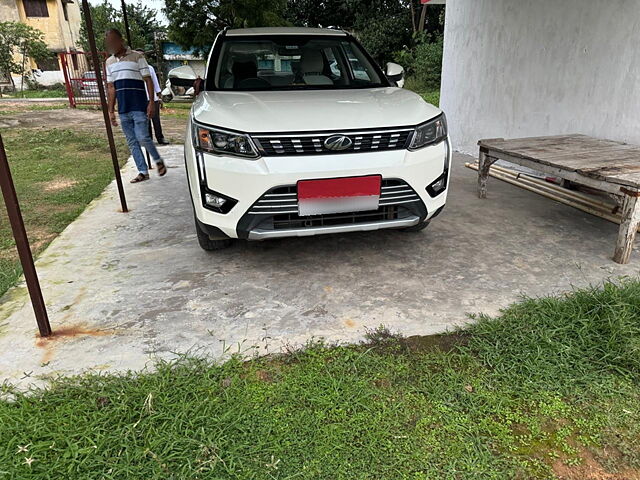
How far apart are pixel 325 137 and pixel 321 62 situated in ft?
5.38

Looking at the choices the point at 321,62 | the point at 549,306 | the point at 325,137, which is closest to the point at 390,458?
the point at 549,306

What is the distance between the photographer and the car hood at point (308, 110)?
2.73 meters

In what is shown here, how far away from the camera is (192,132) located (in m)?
2.89

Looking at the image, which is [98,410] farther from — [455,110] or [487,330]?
[455,110]

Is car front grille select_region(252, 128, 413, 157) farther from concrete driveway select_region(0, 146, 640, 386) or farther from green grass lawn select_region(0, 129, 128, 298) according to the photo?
green grass lawn select_region(0, 129, 128, 298)

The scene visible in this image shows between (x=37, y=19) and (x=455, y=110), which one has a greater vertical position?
(x=37, y=19)

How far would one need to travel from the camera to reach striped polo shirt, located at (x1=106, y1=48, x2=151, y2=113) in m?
4.75

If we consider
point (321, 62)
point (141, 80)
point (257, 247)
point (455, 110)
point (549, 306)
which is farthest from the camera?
point (455, 110)

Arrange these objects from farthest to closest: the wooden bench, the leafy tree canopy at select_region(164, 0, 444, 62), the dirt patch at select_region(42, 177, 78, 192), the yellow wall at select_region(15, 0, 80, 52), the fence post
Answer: the yellow wall at select_region(15, 0, 80, 52), the leafy tree canopy at select_region(164, 0, 444, 62), the fence post, the dirt patch at select_region(42, 177, 78, 192), the wooden bench

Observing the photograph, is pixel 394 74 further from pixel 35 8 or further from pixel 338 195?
pixel 35 8

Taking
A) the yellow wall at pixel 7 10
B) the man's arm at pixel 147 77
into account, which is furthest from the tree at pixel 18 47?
the man's arm at pixel 147 77

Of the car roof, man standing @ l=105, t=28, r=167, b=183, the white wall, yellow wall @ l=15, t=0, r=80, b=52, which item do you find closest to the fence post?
man standing @ l=105, t=28, r=167, b=183

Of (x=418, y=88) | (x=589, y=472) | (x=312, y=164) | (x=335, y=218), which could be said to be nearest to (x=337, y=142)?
(x=312, y=164)

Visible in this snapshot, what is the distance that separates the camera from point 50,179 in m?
5.68
